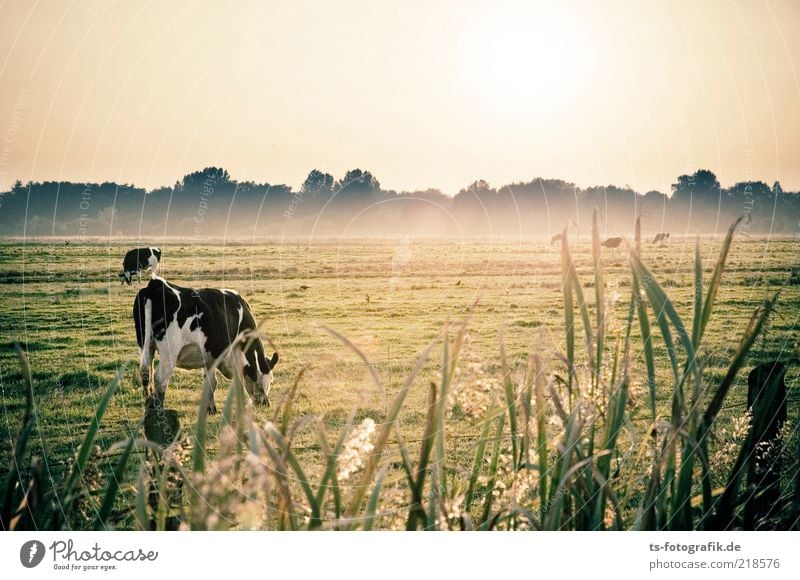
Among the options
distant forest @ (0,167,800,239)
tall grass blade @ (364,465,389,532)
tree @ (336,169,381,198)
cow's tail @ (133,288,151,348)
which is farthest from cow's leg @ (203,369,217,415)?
tree @ (336,169,381,198)

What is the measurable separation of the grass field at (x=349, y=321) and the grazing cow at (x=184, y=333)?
394 millimetres

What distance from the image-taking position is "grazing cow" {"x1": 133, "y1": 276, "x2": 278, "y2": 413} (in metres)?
5.74

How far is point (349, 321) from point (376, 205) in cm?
550

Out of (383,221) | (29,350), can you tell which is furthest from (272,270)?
(383,221)

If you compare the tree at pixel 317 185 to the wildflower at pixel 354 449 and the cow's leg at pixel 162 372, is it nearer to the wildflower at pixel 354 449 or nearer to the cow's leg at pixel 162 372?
the cow's leg at pixel 162 372

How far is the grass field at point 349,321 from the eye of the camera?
577 cm

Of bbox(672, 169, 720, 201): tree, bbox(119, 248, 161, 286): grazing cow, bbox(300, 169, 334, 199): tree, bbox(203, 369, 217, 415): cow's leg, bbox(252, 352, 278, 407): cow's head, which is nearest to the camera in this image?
bbox(203, 369, 217, 415): cow's leg

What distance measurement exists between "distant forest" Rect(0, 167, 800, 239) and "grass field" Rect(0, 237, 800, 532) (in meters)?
0.53

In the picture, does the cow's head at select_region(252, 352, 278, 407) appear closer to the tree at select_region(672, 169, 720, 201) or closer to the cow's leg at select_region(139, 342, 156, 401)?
the cow's leg at select_region(139, 342, 156, 401)

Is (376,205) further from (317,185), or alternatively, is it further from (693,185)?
(693,185)

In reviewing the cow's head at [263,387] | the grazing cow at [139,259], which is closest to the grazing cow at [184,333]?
the cow's head at [263,387]

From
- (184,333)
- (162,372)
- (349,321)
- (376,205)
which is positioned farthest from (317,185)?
(349,321)
